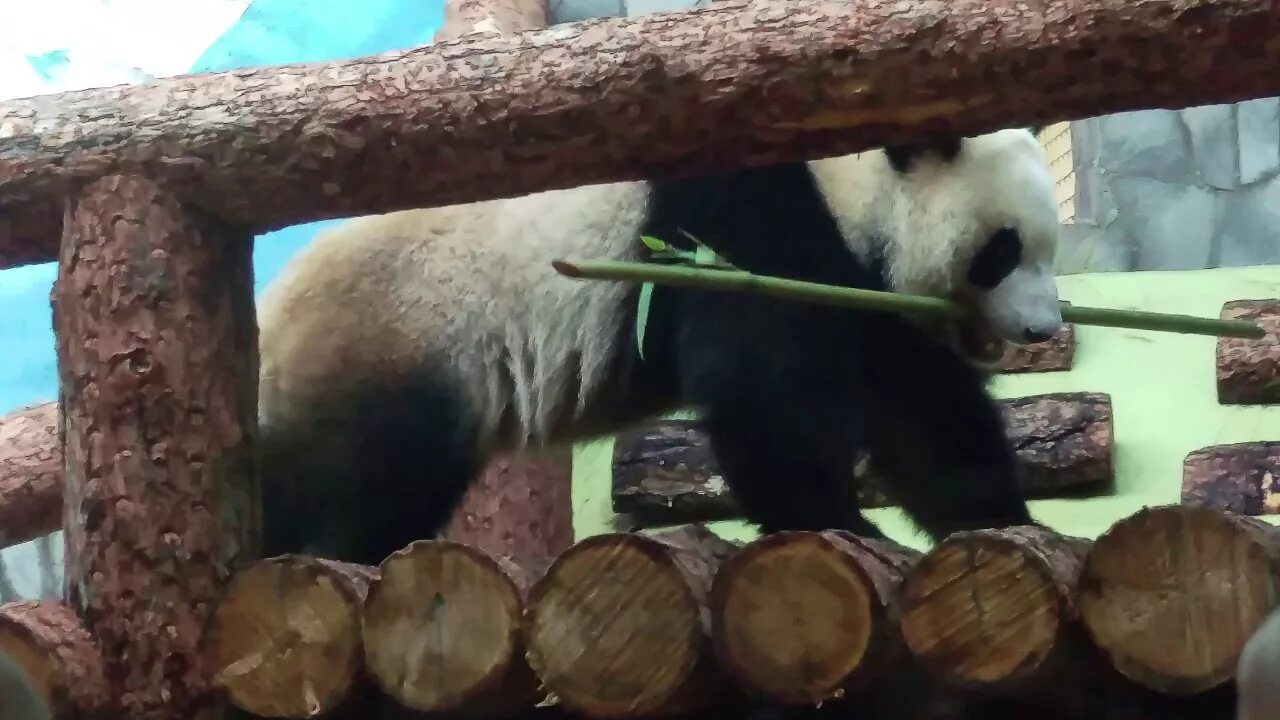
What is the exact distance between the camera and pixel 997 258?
6.64 ft

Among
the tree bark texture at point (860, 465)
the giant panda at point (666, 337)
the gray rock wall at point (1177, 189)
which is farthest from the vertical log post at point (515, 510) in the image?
the gray rock wall at point (1177, 189)

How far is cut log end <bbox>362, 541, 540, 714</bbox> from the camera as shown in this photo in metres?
1.37

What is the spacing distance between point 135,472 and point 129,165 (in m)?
0.35

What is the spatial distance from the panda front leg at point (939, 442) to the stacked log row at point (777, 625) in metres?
0.63

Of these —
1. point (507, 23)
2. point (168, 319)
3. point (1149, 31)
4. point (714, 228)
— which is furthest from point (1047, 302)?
point (507, 23)

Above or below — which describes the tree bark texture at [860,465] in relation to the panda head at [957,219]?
below

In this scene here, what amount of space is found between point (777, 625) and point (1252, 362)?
2158 mm

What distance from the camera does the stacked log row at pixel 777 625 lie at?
3.92ft

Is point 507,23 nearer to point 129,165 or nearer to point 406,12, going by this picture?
point 406,12

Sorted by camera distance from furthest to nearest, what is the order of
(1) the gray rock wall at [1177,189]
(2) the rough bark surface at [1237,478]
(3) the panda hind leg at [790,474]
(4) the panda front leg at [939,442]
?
(1) the gray rock wall at [1177,189] < (2) the rough bark surface at [1237,478] < (4) the panda front leg at [939,442] < (3) the panda hind leg at [790,474]

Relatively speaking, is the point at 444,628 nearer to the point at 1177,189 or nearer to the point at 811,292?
the point at 811,292

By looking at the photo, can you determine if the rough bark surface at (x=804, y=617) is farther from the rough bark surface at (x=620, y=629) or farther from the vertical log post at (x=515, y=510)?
the vertical log post at (x=515, y=510)

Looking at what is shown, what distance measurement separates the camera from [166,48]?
3.54 meters

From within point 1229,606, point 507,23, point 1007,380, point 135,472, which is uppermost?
point 507,23
